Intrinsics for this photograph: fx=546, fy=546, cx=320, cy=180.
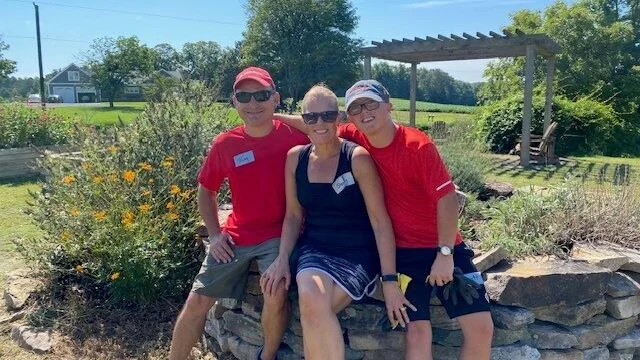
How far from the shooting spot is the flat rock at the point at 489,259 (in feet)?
8.95

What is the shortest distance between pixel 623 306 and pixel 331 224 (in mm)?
1595

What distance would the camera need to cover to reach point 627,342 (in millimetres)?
2867

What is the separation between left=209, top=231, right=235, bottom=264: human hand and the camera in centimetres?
A: 282

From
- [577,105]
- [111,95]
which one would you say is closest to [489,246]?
[577,105]

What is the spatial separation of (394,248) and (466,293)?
37 centimetres

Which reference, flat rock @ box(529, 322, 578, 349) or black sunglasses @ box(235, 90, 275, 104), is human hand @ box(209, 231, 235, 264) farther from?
flat rock @ box(529, 322, 578, 349)

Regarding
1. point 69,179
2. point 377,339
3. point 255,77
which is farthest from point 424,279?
point 69,179

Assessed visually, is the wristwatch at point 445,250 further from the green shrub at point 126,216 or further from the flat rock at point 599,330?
the green shrub at point 126,216

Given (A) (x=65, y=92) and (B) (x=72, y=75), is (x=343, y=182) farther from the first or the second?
(B) (x=72, y=75)

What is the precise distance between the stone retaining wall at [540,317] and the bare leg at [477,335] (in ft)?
0.82

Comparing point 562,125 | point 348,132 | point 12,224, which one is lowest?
point 12,224

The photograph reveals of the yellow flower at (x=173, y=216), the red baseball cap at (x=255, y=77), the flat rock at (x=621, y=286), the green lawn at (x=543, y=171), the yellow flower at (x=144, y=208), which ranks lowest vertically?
the green lawn at (x=543, y=171)

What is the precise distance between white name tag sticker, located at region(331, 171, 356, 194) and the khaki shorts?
0.48 metres

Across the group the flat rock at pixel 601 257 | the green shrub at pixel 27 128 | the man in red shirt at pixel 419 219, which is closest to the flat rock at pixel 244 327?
the man in red shirt at pixel 419 219
